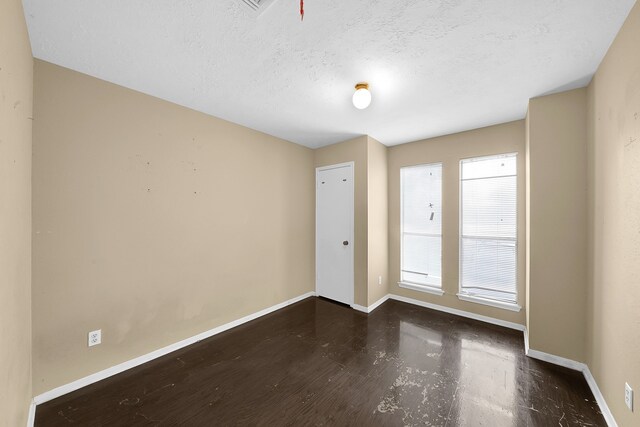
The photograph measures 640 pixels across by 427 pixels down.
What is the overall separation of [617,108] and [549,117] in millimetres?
760

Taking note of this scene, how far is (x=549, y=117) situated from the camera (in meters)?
2.27

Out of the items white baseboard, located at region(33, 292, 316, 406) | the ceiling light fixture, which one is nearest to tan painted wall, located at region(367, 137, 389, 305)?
the ceiling light fixture

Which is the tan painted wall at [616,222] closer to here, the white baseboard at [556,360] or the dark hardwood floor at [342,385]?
the white baseboard at [556,360]

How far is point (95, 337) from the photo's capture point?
2.01 meters

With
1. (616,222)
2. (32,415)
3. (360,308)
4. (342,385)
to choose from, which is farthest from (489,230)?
(32,415)

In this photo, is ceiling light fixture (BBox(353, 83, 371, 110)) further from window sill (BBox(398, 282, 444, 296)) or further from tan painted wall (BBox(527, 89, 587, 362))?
window sill (BBox(398, 282, 444, 296))

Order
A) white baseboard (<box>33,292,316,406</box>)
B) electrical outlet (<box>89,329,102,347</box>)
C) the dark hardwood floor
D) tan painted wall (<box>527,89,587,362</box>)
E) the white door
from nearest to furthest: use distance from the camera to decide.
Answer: the dark hardwood floor, white baseboard (<box>33,292,316,406</box>), electrical outlet (<box>89,329,102,347</box>), tan painted wall (<box>527,89,587,362</box>), the white door

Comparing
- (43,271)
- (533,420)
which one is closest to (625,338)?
(533,420)

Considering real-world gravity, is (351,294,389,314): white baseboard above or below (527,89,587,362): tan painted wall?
below

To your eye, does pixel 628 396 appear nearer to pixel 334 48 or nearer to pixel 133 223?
pixel 334 48

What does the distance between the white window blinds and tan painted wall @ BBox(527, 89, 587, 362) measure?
672mm

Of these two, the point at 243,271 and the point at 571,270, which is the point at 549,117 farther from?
the point at 243,271

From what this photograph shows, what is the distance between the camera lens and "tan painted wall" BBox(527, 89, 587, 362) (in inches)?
84.2

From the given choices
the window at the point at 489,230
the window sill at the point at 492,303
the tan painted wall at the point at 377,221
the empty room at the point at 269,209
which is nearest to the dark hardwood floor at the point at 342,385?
the empty room at the point at 269,209
